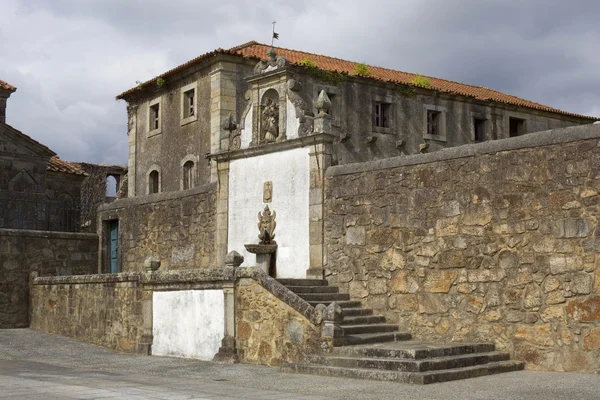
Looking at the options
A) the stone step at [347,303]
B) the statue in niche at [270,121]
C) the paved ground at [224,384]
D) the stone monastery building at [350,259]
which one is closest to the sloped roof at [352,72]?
the stone monastery building at [350,259]

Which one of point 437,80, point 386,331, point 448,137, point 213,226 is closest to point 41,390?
point 386,331

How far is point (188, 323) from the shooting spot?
45.6ft

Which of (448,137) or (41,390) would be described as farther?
(448,137)

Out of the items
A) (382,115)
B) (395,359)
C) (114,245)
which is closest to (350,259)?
(395,359)

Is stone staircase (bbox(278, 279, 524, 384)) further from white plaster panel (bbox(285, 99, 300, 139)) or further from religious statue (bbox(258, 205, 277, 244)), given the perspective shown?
white plaster panel (bbox(285, 99, 300, 139))

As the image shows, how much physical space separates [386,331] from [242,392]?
4077 millimetres

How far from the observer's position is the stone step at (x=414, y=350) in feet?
33.8

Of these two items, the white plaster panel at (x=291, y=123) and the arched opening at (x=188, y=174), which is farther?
the arched opening at (x=188, y=174)

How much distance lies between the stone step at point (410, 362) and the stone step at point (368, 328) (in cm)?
109

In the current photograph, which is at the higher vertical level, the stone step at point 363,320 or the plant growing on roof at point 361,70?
the plant growing on roof at point 361,70

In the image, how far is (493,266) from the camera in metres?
11.6

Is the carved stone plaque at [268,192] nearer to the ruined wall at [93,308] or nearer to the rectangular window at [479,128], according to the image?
the ruined wall at [93,308]

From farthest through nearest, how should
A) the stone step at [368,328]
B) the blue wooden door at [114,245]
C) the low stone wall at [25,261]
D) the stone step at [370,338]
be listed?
the blue wooden door at [114,245], the low stone wall at [25,261], the stone step at [368,328], the stone step at [370,338]

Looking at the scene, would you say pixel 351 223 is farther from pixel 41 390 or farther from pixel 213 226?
pixel 41 390
